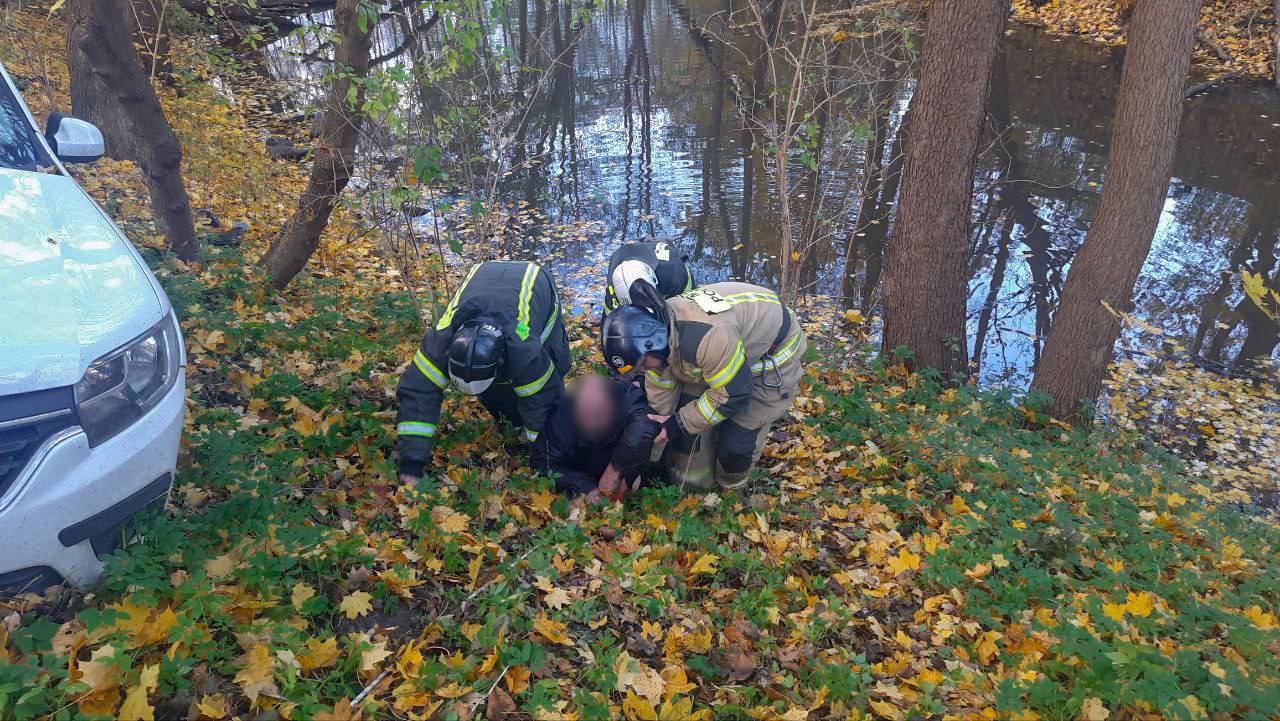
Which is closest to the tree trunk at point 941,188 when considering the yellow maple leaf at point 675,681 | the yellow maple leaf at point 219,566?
the yellow maple leaf at point 675,681

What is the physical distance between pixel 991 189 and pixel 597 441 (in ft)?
34.8

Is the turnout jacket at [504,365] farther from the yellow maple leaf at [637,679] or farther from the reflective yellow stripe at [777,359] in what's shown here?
the yellow maple leaf at [637,679]

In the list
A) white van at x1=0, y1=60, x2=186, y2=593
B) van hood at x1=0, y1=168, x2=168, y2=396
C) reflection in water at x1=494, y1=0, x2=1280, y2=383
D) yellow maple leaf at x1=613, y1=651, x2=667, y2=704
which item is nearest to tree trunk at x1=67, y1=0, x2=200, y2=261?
van hood at x1=0, y1=168, x2=168, y2=396

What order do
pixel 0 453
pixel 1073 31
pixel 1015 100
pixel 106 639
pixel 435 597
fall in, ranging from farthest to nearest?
1. pixel 1073 31
2. pixel 1015 100
3. pixel 435 597
4. pixel 106 639
5. pixel 0 453

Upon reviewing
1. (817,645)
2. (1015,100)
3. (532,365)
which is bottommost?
(817,645)

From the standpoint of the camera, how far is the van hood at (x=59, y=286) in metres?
2.40

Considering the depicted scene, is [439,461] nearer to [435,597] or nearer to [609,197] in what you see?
[435,597]

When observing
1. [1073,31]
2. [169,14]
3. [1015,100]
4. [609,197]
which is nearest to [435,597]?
[609,197]

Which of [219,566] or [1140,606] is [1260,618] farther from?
[219,566]

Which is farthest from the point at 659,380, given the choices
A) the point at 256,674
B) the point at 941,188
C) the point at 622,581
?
the point at 941,188

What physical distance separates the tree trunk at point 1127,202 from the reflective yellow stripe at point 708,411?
446 centimetres

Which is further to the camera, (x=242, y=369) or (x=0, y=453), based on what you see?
(x=242, y=369)

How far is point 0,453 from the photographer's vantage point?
7.48ft

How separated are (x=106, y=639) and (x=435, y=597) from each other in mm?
1283
